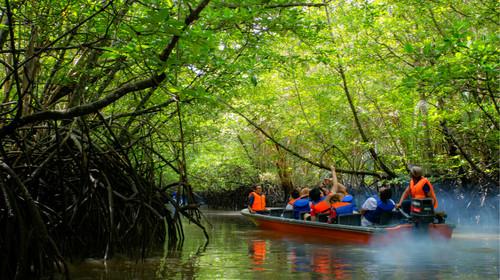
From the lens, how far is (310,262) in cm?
774

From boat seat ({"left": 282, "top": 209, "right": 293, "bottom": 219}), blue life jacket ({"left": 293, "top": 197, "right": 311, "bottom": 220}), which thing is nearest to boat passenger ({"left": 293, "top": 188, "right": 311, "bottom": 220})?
blue life jacket ({"left": 293, "top": 197, "right": 311, "bottom": 220})

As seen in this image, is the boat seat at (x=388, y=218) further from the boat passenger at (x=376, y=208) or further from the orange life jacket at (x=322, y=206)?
the orange life jacket at (x=322, y=206)

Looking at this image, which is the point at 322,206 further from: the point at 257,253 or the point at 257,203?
the point at 257,203

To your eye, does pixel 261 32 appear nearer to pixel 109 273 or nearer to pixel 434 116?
pixel 109 273

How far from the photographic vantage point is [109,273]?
21.6 feet

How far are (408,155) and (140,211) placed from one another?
10.1 metres

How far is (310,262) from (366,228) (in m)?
1.99

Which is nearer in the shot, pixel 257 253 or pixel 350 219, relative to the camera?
pixel 257 253

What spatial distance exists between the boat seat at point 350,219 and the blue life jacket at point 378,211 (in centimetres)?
16

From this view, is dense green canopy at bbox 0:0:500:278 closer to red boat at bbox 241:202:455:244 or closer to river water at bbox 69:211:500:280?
river water at bbox 69:211:500:280

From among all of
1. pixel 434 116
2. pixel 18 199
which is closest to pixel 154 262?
pixel 18 199

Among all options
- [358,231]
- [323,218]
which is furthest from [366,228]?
[323,218]

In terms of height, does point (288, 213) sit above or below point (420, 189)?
below

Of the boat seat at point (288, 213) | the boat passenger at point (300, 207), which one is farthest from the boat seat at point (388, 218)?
the boat seat at point (288, 213)
